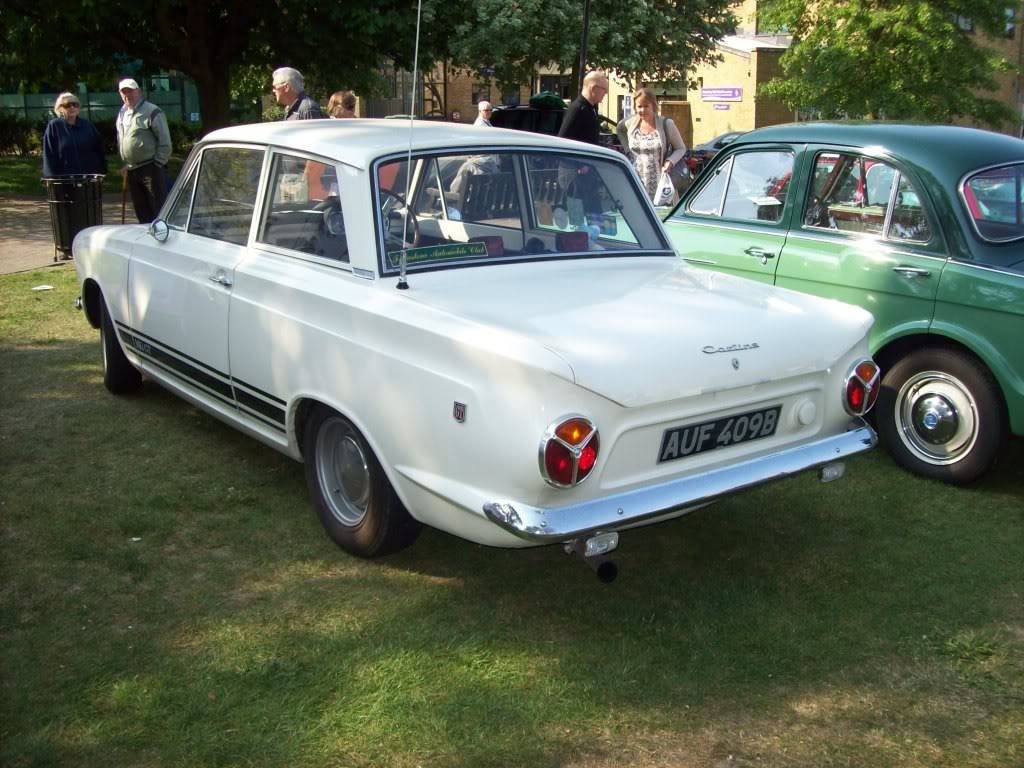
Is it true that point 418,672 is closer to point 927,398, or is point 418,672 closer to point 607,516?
point 607,516

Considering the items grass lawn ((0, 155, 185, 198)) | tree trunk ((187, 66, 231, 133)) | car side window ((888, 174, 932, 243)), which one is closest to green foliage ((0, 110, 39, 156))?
grass lawn ((0, 155, 185, 198))

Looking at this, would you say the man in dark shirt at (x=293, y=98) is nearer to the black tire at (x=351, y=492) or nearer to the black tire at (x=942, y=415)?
the black tire at (x=351, y=492)

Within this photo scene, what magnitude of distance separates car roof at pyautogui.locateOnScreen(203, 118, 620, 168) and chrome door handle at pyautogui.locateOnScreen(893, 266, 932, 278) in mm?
1668

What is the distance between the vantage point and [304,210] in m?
4.83

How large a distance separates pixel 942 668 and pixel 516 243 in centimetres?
238

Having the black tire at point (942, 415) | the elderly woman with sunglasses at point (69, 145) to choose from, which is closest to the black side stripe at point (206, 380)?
the black tire at point (942, 415)

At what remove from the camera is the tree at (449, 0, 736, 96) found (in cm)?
2523

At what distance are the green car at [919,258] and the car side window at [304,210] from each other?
2859 millimetres

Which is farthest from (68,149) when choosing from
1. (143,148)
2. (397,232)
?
(397,232)

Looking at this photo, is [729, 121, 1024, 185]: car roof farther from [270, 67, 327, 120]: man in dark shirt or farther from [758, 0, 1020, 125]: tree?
[758, 0, 1020, 125]: tree

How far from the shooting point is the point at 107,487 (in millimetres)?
5316

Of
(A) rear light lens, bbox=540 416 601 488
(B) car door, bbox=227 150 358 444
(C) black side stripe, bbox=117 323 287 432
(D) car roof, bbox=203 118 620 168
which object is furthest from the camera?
(C) black side stripe, bbox=117 323 287 432

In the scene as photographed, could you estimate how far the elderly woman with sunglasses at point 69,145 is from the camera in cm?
1184

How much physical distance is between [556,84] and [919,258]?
43142mm
